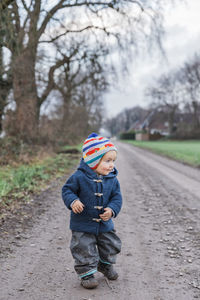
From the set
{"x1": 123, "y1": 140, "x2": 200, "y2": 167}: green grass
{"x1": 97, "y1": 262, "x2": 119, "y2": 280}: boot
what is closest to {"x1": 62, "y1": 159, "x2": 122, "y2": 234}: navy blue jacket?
{"x1": 97, "y1": 262, "x2": 119, "y2": 280}: boot

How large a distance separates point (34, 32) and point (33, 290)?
1188 cm

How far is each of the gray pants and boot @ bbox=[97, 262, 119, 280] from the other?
6 centimetres

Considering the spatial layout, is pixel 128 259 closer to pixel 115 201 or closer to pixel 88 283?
pixel 88 283

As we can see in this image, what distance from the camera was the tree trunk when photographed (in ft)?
41.8

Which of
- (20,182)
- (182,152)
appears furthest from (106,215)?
(182,152)

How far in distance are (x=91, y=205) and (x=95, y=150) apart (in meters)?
0.55

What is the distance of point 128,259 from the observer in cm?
384

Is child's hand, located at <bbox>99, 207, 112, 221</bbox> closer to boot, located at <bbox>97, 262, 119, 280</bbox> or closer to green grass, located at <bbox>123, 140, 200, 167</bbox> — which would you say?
boot, located at <bbox>97, 262, 119, 280</bbox>

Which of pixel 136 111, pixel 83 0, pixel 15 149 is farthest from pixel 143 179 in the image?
pixel 136 111

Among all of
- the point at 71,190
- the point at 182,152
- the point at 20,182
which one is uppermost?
the point at 71,190

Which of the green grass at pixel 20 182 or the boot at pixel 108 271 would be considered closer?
the boot at pixel 108 271

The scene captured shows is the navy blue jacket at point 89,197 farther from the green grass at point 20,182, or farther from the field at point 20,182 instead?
the green grass at point 20,182

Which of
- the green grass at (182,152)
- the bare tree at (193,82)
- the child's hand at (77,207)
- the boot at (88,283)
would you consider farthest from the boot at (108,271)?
the bare tree at (193,82)

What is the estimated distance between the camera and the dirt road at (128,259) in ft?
9.82
